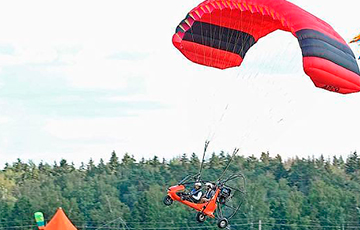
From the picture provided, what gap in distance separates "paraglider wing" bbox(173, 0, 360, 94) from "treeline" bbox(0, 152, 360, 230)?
3637 centimetres

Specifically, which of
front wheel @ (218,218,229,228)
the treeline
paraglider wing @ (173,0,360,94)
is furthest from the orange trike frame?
the treeline

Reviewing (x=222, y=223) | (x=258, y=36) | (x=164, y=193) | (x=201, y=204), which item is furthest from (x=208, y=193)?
(x=164, y=193)

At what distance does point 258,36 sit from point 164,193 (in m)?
51.9

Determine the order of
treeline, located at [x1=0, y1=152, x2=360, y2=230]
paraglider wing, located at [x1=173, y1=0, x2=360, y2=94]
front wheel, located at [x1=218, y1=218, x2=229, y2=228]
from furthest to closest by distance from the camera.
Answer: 1. treeline, located at [x1=0, y1=152, x2=360, y2=230]
2. front wheel, located at [x1=218, y1=218, x2=229, y2=228]
3. paraglider wing, located at [x1=173, y1=0, x2=360, y2=94]

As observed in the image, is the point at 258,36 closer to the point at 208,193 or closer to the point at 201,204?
the point at 208,193

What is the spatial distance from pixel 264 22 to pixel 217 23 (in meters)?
1.18

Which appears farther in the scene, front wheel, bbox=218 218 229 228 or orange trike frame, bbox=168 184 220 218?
front wheel, bbox=218 218 229 228

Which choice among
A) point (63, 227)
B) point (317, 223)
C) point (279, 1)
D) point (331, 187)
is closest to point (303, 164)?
point (331, 187)

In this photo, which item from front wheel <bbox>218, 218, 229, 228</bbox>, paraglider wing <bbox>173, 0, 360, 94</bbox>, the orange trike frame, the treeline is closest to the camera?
paraglider wing <bbox>173, 0, 360, 94</bbox>

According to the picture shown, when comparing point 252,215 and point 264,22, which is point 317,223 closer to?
point 252,215

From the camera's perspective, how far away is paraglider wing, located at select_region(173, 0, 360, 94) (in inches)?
904

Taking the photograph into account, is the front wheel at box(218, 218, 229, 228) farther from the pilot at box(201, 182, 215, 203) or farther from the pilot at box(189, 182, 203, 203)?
the pilot at box(189, 182, 203, 203)

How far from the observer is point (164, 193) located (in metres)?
77.4

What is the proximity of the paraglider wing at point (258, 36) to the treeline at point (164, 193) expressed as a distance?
36370 millimetres
